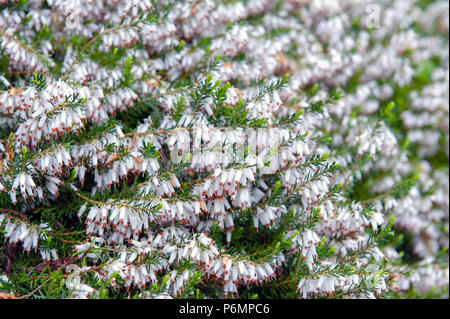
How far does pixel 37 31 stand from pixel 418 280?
5904 millimetres

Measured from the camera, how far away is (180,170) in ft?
12.5

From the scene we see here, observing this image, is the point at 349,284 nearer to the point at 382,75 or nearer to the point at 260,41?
the point at 260,41

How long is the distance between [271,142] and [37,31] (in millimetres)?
3288

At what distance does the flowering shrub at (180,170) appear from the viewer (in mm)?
3480

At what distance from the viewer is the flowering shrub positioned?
3.48 m

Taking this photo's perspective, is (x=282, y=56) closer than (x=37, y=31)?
No

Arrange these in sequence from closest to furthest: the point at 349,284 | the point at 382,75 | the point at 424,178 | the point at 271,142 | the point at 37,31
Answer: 1. the point at 349,284
2. the point at 271,142
3. the point at 37,31
4. the point at 424,178
5. the point at 382,75

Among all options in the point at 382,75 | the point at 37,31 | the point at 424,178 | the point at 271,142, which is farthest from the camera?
the point at 382,75

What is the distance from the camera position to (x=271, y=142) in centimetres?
401

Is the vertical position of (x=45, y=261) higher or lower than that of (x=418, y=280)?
higher
